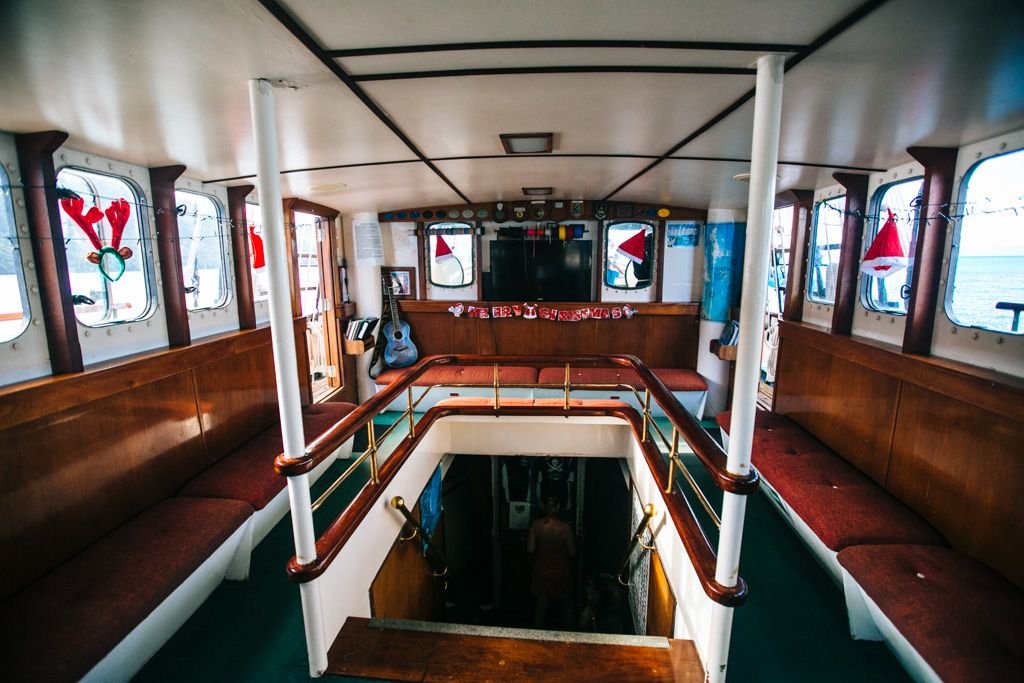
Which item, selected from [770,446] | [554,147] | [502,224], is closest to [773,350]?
[770,446]

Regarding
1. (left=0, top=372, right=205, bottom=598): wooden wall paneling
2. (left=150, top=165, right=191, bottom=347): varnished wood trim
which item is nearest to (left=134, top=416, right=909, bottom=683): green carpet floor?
(left=0, top=372, right=205, bottom=598): wooden wall paneling

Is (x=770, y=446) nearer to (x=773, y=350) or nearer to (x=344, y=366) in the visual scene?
(x=773, y=350)

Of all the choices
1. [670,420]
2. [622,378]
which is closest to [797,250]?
Result: [622,378]

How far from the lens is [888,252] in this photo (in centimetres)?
291

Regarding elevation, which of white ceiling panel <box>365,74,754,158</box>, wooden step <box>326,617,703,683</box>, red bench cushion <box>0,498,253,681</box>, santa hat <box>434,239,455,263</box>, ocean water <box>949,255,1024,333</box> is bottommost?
wooden step <box>326,617,703,683</box>

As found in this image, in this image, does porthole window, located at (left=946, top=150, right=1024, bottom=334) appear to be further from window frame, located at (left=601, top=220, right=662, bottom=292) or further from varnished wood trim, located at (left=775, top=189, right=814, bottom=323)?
window frame, located at (left=601, top=220, right=662, bottom=292)

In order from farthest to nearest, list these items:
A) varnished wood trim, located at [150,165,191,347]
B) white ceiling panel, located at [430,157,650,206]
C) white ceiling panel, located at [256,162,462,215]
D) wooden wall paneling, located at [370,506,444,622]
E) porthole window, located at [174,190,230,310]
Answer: porthole window, located at [174,190,230,310]
white ceiling panel, located at [256,162,462,215]
white ceiling panel, located at [430,157,650,206]
varnished wood trim, located at [150,165,191,347]
wooden wall paneling, located at [370,506,444,622]

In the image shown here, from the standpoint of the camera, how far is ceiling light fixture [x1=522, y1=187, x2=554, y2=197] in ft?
15.2

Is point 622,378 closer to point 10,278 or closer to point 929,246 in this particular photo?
point 929,246

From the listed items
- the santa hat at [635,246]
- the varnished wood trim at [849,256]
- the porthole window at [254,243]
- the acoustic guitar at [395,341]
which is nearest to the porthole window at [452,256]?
the acoustic guitar at [395,341]

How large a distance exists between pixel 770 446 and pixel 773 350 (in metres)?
2.30

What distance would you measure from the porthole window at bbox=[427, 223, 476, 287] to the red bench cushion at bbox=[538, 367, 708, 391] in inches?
68.9

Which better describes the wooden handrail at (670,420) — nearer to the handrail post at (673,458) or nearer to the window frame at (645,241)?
the handrail post at (673,458)

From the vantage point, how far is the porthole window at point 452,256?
5836 mm
